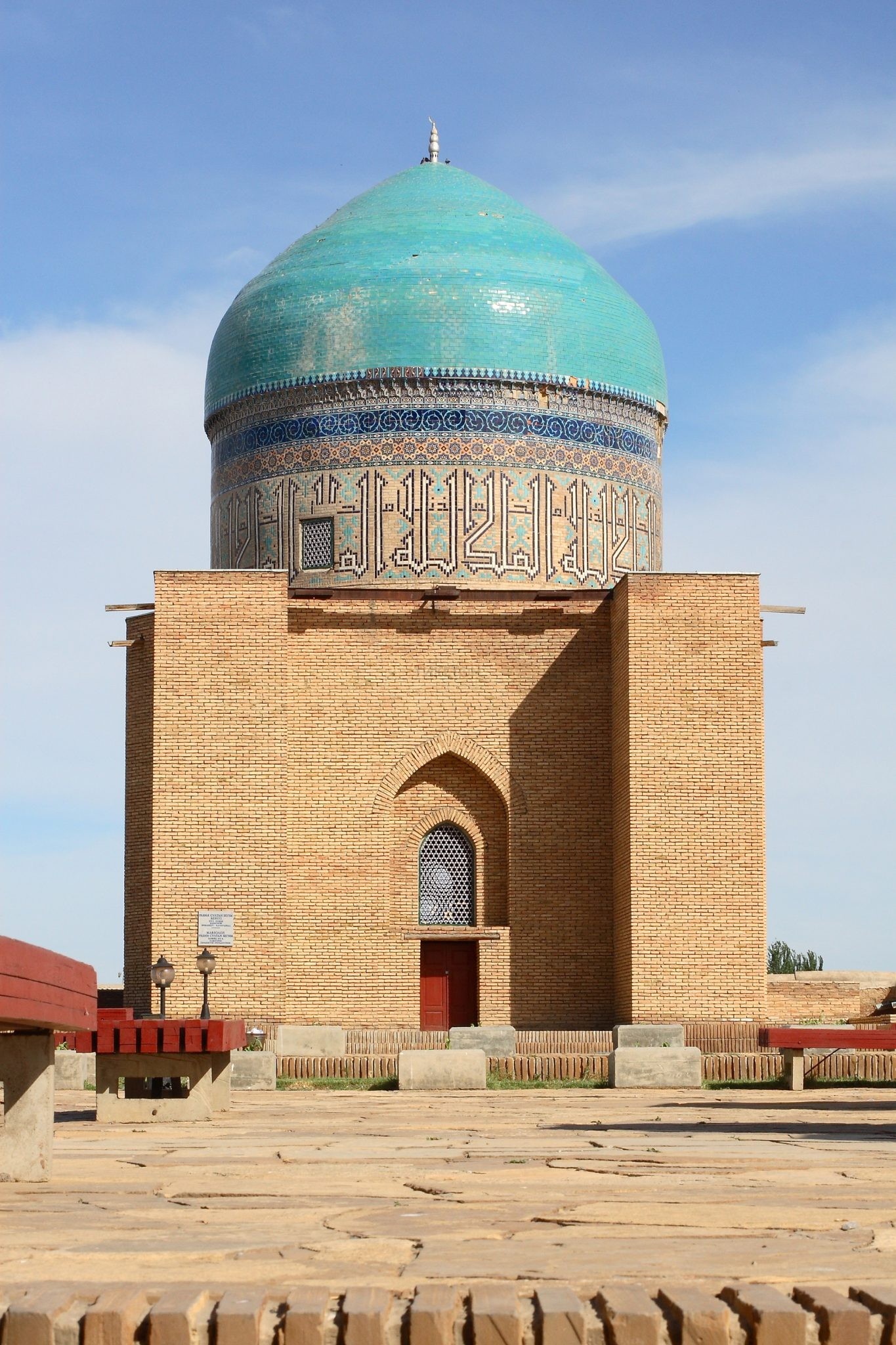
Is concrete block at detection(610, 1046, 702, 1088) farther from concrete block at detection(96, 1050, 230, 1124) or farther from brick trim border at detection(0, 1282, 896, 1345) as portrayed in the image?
brick trim border at detection(0, 1282, 896, 1345)

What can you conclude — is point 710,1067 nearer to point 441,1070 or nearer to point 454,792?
point 441,1070

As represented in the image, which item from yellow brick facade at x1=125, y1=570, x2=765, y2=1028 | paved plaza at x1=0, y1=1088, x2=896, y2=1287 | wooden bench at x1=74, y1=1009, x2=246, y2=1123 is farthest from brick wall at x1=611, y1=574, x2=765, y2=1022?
paved plaza at x1=0, y1=1088, x2=896, y2=1287

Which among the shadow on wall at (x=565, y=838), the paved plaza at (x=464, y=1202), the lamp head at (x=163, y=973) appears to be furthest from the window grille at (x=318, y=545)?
the paved plaza at (x=464, y=1202)

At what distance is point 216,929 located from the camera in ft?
60.1

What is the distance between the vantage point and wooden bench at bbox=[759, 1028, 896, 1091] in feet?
38.4

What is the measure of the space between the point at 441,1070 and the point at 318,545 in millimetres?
9710

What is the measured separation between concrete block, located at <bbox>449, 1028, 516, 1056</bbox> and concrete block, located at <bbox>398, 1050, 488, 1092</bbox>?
212 cm

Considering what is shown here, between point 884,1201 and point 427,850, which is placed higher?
point 427,850

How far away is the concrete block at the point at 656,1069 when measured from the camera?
1271 cm

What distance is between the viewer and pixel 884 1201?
5.44m

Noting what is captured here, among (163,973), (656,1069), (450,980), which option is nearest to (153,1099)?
(656,1069)

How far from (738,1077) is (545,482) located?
938 cm

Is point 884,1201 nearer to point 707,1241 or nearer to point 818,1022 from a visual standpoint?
point 707,1241

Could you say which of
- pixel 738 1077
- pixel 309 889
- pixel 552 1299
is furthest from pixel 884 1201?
pixel 309 889
